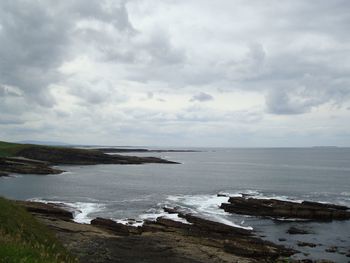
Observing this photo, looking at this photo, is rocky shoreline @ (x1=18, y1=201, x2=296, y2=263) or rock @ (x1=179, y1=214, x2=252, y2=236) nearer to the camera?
rocky shoreline @ (x1=18, y1=201, x2=296, y2=263)

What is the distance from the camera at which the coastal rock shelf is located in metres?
53.4

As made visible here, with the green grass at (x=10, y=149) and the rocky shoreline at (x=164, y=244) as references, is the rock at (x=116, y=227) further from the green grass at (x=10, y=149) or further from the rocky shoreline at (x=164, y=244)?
the green grass at (x=10, y=149)

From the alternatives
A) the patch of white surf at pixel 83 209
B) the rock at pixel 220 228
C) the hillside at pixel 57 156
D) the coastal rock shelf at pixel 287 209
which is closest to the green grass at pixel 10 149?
the hillside at pixel 57 156

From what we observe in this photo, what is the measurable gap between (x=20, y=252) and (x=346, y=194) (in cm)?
7726

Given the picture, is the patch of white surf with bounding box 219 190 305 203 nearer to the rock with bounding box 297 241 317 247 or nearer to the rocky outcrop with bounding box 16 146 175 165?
the rock with bounding box 297 241 317 247

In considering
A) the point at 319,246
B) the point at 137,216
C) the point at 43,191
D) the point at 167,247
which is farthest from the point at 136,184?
the point at 167,247

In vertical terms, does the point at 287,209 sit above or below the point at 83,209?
above

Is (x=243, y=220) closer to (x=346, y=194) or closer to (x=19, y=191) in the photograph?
(x=346, y=194)

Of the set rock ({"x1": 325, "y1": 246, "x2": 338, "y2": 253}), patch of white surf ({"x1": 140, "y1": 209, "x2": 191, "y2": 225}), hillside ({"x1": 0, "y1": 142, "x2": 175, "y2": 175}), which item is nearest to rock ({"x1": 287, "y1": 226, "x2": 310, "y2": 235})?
rock ({"x1": 325, "y1": 246, "x2": 338, "y2": 253})

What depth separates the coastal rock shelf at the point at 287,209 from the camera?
53.4 m

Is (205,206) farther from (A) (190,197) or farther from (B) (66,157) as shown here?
(B) (66,157)

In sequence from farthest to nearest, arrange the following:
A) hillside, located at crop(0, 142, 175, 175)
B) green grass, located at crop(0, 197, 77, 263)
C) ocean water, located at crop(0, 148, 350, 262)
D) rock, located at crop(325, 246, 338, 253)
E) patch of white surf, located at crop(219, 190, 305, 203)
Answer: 1. hillside, located at crop(0, 142, 175, 175)
2. patch of white surf, located at crop(219, 190, 305, 203)
3. ocean water, located at crop(0, 148, 350, 262)
4. rock, located at crop(325, 246, 338, 253)
5. green grass, located at crop(0, 197, 77, 263)

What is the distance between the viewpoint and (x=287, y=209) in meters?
54.2

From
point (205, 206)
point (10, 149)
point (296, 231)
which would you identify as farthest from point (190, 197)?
point (10, 149)
